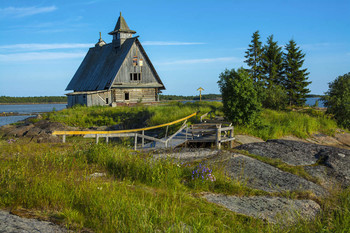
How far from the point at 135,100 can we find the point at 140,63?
492 cm

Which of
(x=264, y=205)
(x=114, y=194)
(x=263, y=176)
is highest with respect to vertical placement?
(x=114, y=194)

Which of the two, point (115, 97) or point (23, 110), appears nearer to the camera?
point (115, 97)

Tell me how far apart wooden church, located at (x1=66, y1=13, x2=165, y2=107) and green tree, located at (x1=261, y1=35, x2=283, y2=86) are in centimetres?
1857

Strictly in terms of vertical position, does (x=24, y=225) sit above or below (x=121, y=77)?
below

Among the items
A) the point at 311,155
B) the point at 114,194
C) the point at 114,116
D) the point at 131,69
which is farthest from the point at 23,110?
the point at 114,194

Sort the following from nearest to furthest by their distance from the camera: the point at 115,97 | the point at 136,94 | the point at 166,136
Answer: the point at 166,136 → the point at 115,97 → the point at 136,94

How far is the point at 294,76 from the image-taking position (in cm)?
4681

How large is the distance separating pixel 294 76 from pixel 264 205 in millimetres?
44480

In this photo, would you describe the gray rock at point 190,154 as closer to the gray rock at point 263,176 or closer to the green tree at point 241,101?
the gray rock at point 263,176

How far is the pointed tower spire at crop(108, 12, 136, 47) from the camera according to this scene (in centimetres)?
3969

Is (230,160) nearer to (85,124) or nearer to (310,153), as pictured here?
(310,153)

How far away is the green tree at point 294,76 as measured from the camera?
46303 mm

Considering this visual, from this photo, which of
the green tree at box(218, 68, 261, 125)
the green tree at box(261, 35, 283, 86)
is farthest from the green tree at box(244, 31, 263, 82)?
the green tree at box(218, 68, 261, 125)

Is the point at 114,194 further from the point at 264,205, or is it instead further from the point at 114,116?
the point at 114,116
